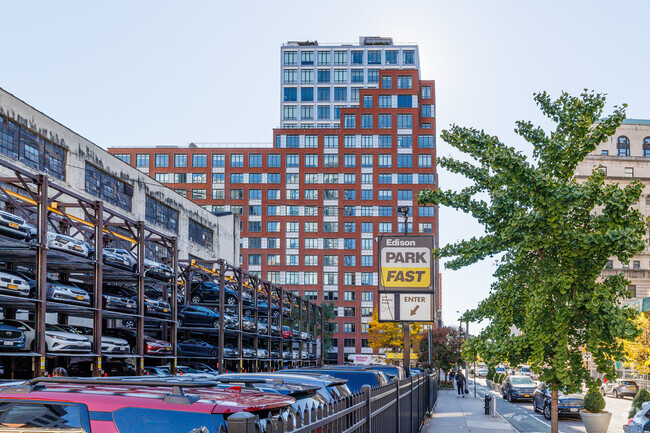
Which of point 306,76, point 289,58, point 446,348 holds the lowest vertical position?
point 446,348

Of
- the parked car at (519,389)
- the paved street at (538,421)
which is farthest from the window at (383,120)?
the paved street at (538,421)

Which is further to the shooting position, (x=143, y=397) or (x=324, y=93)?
(x=324, y=93)

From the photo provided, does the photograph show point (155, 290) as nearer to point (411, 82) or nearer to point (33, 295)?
point (33, 295)

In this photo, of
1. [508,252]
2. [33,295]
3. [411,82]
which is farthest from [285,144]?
[508,252]

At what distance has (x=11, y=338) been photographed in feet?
64.3

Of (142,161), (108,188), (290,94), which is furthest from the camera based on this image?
(290,94)

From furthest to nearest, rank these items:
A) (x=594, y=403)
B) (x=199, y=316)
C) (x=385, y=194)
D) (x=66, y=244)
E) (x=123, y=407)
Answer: (x=385, y=194), (x=199, y=316), (x=594, y=403), (x=66, y=244), (x=123, y=407)

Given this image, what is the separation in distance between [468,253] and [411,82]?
109 metres

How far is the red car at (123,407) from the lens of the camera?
4.38 meters

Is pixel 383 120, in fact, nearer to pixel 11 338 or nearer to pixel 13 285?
pixel 13 285

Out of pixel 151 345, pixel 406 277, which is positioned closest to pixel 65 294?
pixel 151 345

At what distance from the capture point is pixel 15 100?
3178cm

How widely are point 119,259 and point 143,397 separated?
2151 centimetres

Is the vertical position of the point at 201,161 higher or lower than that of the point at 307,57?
lower
